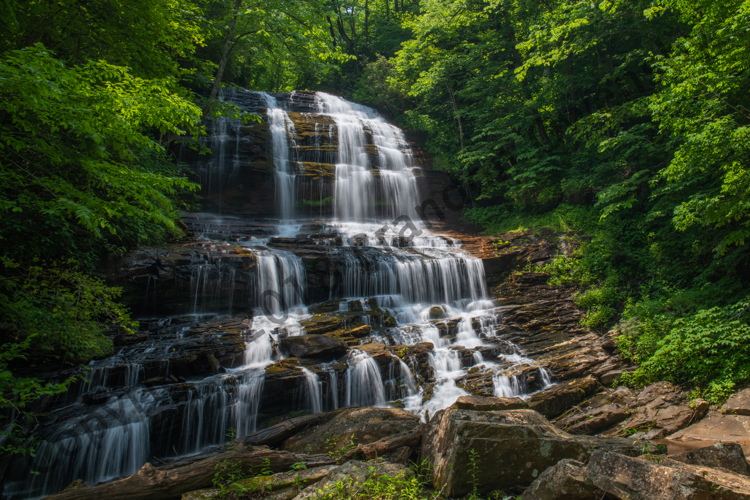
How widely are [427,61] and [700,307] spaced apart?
18423 mm

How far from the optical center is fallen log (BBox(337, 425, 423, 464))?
4.09 metres

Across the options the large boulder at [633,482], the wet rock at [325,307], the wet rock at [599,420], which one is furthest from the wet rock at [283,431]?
the wet rock at [325,307]

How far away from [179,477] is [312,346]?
15.0ft

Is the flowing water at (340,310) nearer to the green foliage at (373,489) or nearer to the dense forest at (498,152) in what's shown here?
the dense forest at (498,152)

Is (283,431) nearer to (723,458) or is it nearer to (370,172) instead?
(723,458)

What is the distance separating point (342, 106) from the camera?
24422 mm

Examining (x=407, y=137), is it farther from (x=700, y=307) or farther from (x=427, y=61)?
(x=700, y=307)

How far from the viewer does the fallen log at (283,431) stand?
550cm

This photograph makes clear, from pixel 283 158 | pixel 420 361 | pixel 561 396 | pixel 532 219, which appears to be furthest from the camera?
pixel 283 158

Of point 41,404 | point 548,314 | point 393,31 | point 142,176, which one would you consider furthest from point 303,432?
point 393,31

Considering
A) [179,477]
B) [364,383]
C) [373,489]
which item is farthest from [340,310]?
[373,489]

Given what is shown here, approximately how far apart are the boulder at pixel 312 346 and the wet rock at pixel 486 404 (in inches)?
151

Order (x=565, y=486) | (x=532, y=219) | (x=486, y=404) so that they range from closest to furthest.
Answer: (x=565, y=486) < (x=486, y=404) < (x=532, y=219)

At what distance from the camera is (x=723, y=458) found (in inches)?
124
